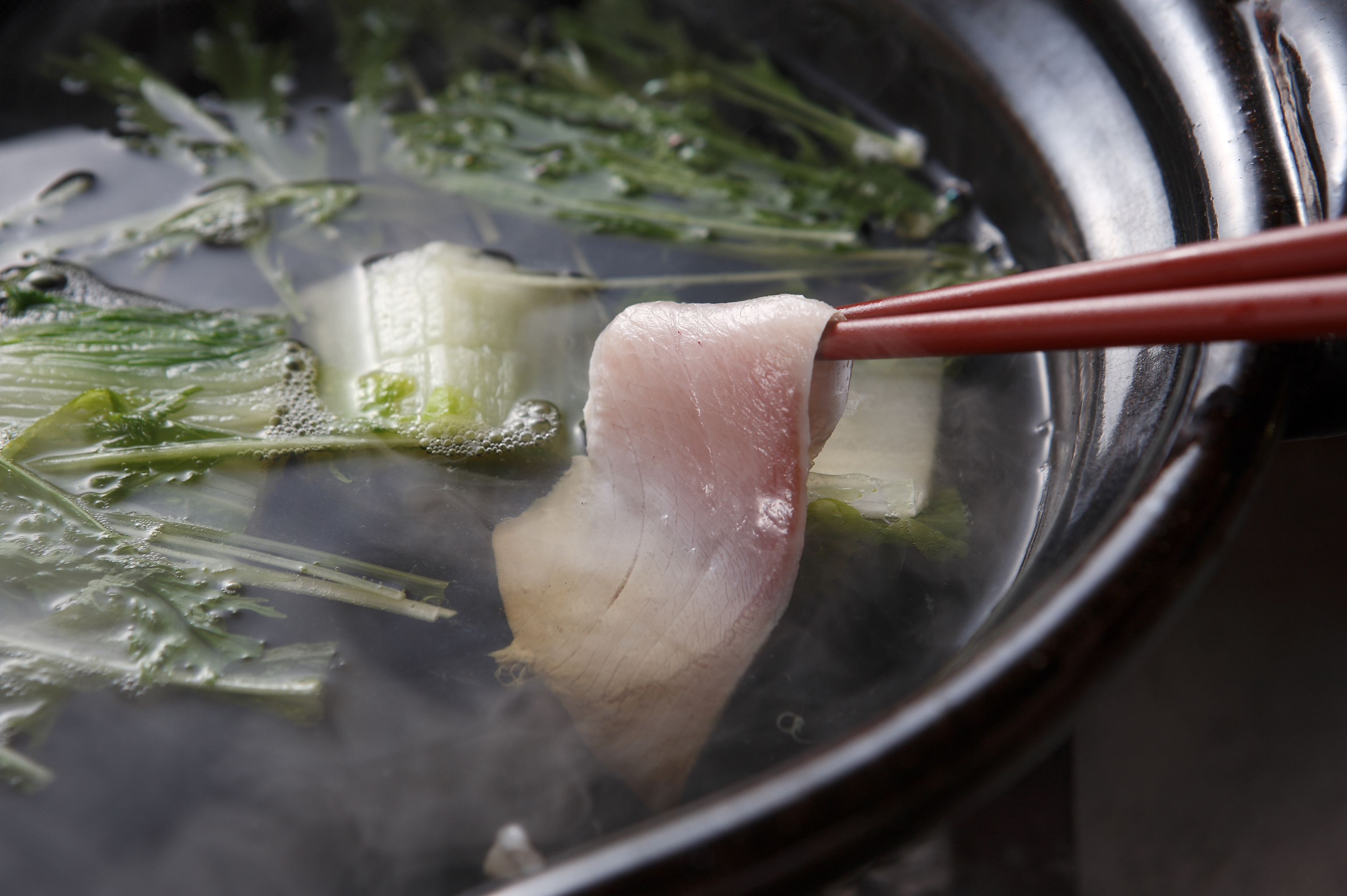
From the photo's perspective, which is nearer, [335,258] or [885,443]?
[885,443]

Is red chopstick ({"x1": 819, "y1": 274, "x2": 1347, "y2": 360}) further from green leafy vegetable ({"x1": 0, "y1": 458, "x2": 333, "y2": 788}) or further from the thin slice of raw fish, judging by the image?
green leafy vegetable ({"x1": 0, "y1": 458, "x2": 333, "y2": 788})

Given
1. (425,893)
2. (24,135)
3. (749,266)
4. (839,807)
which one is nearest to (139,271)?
(24,135)

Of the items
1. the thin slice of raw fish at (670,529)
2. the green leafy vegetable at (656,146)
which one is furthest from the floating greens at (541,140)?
the thin slice of raw fish at (670,529)

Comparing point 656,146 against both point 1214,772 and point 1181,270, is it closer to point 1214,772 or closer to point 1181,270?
point 1181,270

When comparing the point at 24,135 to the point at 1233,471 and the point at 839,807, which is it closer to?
the point at 839,807

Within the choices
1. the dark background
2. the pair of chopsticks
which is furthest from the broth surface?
the pair of chopsticks

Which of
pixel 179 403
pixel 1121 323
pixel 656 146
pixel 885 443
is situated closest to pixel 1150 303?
pixel 1121 323
